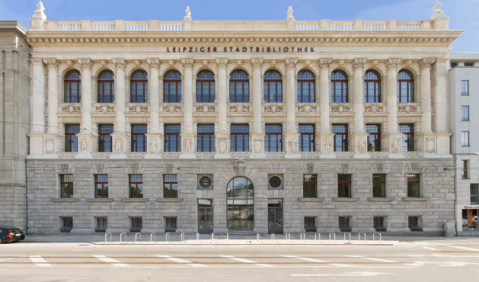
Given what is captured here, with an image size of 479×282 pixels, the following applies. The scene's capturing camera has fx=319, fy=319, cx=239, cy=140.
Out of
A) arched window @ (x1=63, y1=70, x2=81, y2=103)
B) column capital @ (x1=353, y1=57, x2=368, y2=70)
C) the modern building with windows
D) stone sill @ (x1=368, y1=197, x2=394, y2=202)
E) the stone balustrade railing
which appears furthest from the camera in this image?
arched window @ (x1=63, y1=70, x2=81, y2=103)

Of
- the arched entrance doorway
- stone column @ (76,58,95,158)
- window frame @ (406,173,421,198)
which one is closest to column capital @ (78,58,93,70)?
stone column @ (76,58,95,158)

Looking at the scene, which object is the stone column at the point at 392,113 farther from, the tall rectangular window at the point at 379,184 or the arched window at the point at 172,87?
the arched window at the point at 172,87

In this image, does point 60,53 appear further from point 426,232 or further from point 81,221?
point 426,232

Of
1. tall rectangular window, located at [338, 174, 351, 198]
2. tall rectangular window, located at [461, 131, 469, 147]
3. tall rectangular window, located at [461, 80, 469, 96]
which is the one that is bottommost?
tall rectangular window, located at [338, 174, 351, 198]

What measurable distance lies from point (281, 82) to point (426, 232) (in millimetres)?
20079

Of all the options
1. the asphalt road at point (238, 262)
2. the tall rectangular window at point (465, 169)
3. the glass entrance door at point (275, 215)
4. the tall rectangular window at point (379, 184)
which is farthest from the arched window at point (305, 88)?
the tall rectangular window at point (465, 169)

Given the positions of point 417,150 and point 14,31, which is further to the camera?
point 417,150

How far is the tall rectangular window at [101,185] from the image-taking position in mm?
31344

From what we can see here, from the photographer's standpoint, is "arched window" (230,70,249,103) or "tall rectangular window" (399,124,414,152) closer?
"tall rectangular window" (399,124,414,152)

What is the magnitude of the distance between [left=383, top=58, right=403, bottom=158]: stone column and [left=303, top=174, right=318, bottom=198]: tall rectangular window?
776 cm

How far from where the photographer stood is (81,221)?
30.6 meters

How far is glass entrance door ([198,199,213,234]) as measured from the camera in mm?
30953

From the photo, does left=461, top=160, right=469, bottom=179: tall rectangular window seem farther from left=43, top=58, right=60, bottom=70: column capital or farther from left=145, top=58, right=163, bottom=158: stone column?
left=43, top=58, right=60, bottom=70: column capital

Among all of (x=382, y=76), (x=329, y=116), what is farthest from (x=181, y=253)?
(x=382, y=76)
